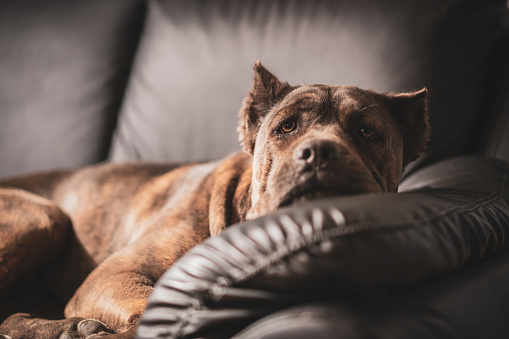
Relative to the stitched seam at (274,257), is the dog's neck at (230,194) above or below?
below

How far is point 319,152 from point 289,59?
1.40 m

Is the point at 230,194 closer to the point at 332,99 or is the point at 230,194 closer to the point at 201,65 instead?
the point at 332,99

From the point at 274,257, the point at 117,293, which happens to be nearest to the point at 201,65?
the point at 117,293

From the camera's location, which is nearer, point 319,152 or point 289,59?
point 319,152

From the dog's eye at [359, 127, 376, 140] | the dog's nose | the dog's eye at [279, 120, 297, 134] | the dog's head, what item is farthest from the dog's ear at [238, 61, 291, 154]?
the dog's nose

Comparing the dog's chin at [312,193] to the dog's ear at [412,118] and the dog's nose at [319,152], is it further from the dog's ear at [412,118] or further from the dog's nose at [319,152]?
the dog's ear at [412,118]

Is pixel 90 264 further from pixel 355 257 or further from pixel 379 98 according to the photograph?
pixel 355 257

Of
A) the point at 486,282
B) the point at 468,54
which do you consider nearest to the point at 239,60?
the point at 468,54

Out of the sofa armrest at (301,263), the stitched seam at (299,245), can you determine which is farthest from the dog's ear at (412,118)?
the stitched seam at (299,245)

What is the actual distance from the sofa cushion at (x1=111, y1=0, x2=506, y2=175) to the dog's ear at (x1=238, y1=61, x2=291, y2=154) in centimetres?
49

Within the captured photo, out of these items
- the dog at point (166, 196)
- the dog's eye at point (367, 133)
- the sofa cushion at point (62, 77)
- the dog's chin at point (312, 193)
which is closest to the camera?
the dog's chin at point (312, 193)

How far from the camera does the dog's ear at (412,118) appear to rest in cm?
185

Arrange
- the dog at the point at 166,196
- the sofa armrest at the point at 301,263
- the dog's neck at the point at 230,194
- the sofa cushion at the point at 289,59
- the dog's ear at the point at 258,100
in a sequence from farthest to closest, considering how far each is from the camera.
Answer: the sofa cushion at the point at 289,59 → the dog's ear at the point at 258,100 → the dog's neck at the point at 230,194 → the dog at the point at 166,196 → the sofa armrest at the point at 301,263

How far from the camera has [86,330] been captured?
4.67ft
